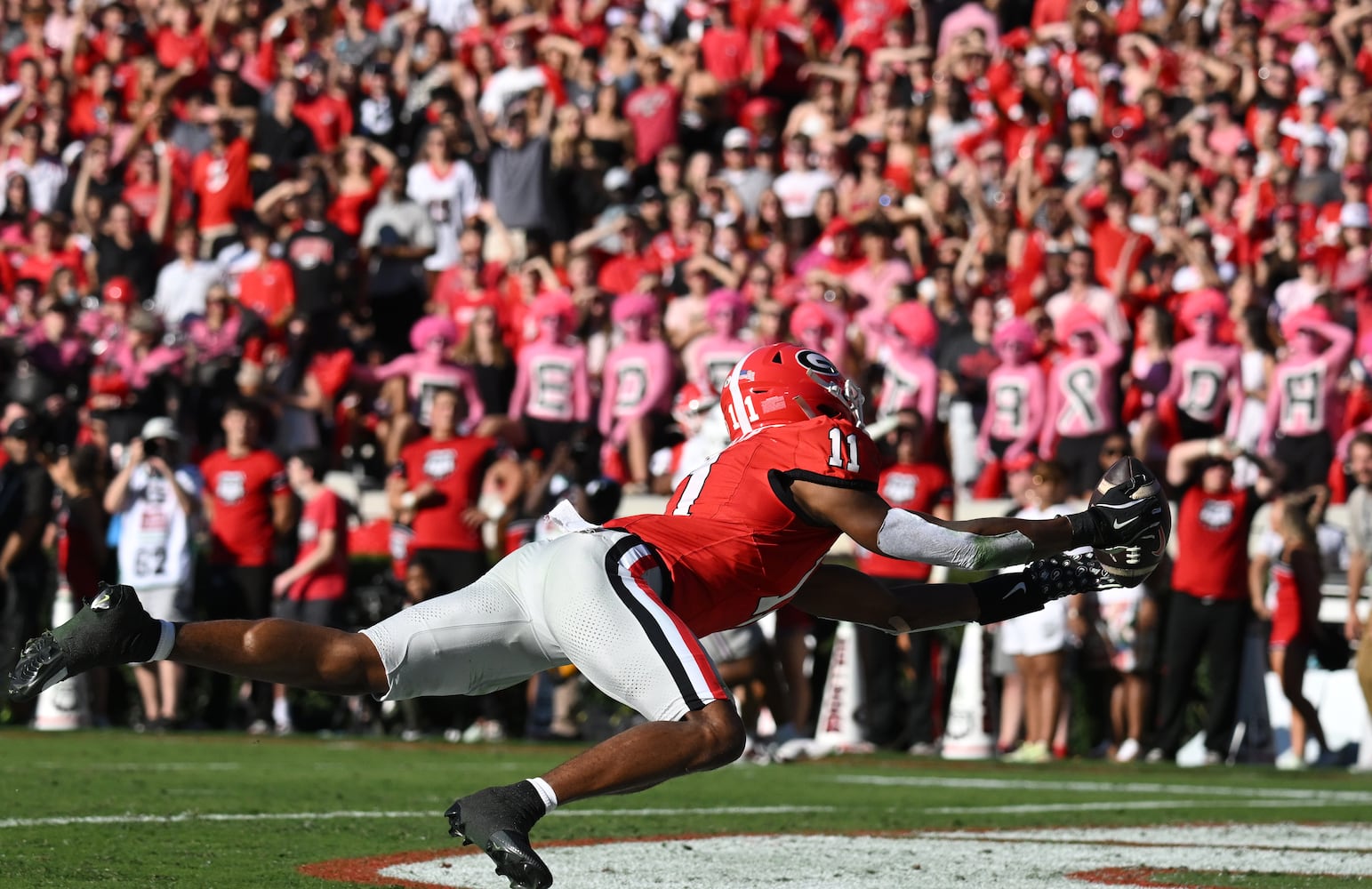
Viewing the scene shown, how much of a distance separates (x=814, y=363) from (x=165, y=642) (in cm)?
186

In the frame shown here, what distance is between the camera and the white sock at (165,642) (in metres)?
5.27

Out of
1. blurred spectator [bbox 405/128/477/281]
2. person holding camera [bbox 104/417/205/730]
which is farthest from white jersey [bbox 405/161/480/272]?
person holding camera [bbox 104/417/205/730]

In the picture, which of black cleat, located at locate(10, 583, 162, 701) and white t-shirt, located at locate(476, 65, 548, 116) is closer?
black cleat, located at locate(10, 583, 162, 701)

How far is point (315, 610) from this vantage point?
1312 centimetres

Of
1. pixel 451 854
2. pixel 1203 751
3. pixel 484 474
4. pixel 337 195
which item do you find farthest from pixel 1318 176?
pixel 451 854

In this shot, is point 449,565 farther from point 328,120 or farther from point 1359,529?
point 328,120

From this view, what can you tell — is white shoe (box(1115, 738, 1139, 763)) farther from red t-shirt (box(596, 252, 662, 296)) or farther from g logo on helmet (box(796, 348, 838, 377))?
g logo on helmet (box(796, 348, 838, 377))

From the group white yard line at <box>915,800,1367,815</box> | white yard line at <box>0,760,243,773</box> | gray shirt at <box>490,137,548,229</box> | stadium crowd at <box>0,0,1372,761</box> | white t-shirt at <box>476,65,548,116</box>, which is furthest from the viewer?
white t-shirt at <box>476,65,548,116</box>

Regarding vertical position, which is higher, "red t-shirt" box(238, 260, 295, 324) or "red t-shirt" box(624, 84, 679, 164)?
"red t-shirt" box(624, 84, 679, 164)

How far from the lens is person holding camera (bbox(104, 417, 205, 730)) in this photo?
1308 centimetres

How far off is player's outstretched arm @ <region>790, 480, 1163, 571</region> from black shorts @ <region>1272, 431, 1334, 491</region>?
806 cm

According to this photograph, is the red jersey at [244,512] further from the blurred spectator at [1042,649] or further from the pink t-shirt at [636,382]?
the blurred spectator at [1042,649]

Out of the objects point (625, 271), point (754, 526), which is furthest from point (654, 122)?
point (754, 526)

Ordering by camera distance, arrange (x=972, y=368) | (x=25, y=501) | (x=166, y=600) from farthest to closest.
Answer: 1. (x=972, y=368)
2. (x=25, y=501)
3. (x=166, y=600)
